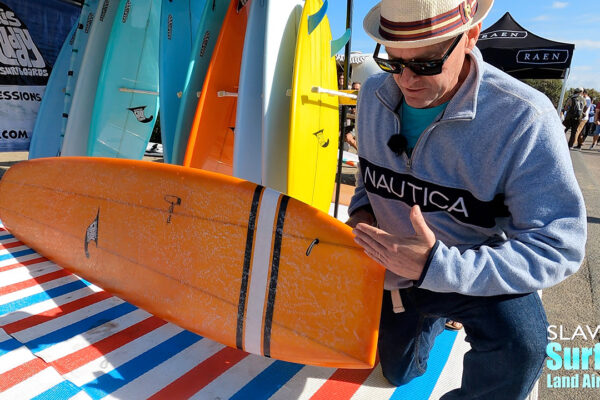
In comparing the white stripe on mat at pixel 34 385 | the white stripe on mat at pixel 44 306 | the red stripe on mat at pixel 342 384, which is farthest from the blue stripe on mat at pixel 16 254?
the red stripe on mat at pixel 342 384

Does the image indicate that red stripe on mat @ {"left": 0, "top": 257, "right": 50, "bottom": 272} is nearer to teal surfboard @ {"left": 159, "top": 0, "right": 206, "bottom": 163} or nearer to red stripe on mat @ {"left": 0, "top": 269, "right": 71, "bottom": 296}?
red stripe on mat @ {"left": 0, "top": 269, "right": 71, "bottom": 296}

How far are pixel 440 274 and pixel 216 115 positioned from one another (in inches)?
77.6

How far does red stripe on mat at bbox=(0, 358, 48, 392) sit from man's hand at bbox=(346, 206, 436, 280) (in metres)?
1.22

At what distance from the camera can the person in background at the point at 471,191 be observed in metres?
1.02

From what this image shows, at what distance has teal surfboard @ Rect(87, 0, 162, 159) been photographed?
9.58ft

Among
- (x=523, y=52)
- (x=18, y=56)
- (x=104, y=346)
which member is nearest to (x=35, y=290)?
(x=104, y=346)

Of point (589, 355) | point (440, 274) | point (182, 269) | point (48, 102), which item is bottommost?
point (589, 355)

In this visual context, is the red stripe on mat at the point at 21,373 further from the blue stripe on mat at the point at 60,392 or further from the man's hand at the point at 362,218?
the man's hand at the point at 362,218

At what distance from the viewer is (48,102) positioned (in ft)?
12.1

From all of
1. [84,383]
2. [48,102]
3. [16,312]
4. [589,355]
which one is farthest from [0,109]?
[589,355]

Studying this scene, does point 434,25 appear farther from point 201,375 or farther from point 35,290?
point 35,290

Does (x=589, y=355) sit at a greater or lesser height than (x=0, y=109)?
lesser

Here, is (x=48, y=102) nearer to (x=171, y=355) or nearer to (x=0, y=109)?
(x=0, y=109)

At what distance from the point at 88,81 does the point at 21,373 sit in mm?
2165
